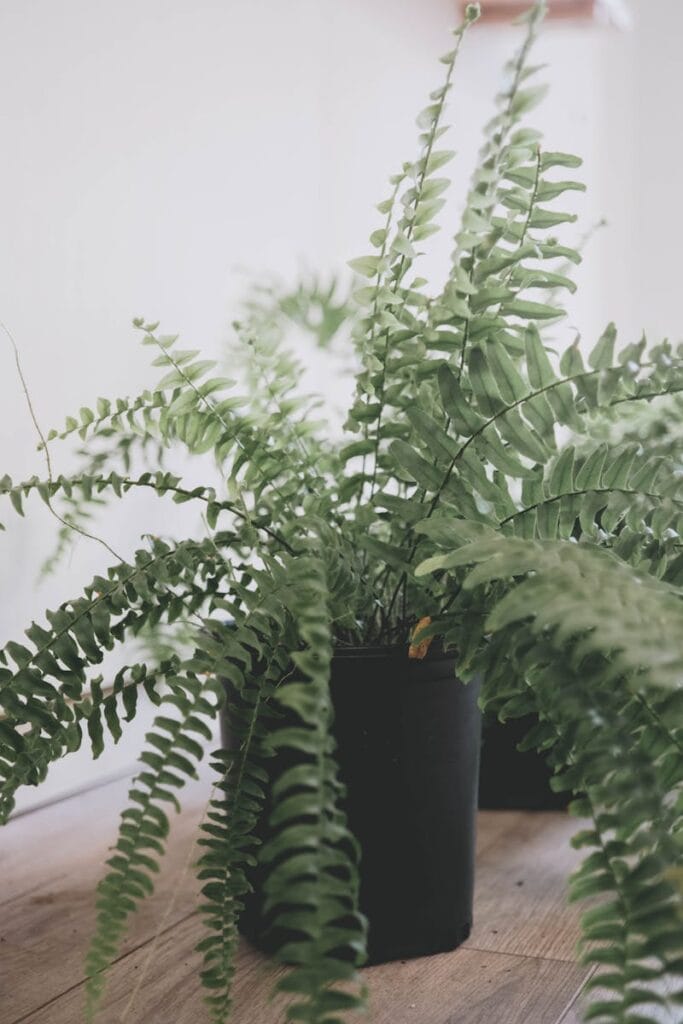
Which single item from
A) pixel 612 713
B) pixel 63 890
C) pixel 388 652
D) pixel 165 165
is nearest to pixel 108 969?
pixel 63 890

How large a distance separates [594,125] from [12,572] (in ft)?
5.46

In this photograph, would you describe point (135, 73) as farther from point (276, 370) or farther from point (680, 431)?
point (680, 431)

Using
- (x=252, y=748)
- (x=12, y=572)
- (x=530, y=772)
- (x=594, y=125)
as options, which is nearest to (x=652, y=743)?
(x=252, y=748)

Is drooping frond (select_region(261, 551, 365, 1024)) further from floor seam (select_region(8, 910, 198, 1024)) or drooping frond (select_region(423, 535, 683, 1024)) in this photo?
floor seam (select_region(8, 910, 198, 1024))

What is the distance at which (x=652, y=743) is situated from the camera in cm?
57

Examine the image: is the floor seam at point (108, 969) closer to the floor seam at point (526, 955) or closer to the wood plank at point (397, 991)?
the wood plank at point (397, 991)

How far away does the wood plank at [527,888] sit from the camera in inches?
32.8

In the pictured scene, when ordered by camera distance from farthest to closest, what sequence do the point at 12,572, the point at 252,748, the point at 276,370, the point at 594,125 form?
1. the point at 594,125
2. the point at 12,572
3. the point at 276,370
4. the point at 252,748

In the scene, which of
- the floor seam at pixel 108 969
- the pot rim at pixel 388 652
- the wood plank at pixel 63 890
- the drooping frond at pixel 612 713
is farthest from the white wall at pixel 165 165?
the drooping frond at pixel 612 713

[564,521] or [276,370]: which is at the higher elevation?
[276,370]

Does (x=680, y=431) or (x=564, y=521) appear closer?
(x=564, y=521)

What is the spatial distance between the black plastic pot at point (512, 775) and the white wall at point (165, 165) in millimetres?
479

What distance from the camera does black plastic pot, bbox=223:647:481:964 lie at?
76 centimetres

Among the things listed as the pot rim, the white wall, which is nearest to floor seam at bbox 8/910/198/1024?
the pot rim
